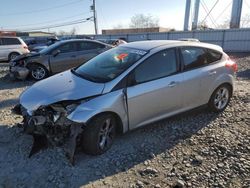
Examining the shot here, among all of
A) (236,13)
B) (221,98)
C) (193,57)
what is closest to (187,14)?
(236,13)

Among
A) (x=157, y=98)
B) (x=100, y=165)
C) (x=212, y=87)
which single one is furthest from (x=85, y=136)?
(x=212, y=87)

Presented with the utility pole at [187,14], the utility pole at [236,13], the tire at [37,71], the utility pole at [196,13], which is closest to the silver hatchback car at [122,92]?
the tire at [37,71]

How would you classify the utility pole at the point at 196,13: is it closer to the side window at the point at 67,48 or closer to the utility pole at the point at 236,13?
the utility pole at the point at 236,13

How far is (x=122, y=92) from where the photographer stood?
382cm

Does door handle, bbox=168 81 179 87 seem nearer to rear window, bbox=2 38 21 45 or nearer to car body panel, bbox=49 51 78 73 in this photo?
car body panel, bbox=49 51 78 73

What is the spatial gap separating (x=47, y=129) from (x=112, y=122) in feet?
3.11

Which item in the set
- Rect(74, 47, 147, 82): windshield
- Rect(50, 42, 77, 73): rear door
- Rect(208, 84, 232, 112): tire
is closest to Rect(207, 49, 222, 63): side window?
Rect(208, 84, 232, 112): tire

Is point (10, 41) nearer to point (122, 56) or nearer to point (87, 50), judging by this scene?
point (87, 50)

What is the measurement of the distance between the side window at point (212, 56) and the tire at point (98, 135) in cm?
242

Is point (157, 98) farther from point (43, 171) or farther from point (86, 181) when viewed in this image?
point (43, 171)

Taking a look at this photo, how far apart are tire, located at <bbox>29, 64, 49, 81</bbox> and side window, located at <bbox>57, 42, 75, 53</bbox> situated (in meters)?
0.94

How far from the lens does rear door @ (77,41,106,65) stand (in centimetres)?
958

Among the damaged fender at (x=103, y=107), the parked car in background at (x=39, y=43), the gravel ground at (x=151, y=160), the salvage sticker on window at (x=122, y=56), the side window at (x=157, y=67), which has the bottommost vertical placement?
the gravel ground at (x=151, y=160)

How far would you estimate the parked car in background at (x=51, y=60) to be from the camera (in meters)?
8.97
